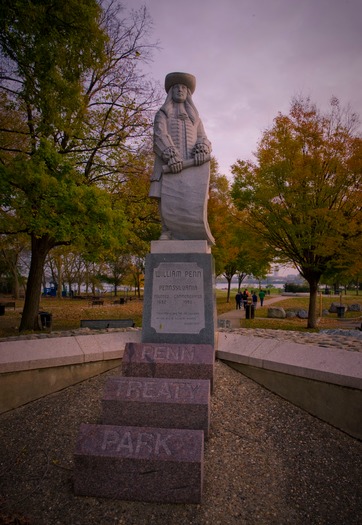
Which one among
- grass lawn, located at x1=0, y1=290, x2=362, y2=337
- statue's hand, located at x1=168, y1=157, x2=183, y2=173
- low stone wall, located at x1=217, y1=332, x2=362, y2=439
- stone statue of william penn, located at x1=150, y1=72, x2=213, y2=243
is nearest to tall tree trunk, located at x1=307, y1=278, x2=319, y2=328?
grass lawn, located at x1=0, y1=290, x2=362, y2=337

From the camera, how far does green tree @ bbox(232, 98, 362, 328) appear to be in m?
12.3

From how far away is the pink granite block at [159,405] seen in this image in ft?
11.6

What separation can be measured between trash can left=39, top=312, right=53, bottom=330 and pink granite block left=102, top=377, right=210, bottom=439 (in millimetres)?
10663

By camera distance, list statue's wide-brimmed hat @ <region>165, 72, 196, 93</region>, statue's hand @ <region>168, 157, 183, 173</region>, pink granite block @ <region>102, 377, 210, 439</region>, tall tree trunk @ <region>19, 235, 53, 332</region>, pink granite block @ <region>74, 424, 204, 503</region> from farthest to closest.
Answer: tall tree trunk @ <region>19, 235, 53, 332</region>
statue's wide-brimmed hat @ <region>165, 72, 196, 93</region>
statue's hand @ <region>168, 157, 183, 173</region>
pink granite block @ <region>102, 377, 210, 439</region>
pink granite block @ <region>74, 424, 204, 503</region>

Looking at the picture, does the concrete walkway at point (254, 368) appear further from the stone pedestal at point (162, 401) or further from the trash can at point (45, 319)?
the trash can at point (45, 319)

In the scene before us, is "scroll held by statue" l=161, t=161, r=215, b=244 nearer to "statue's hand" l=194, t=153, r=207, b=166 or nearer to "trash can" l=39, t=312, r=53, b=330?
"statue's hand" l=194, t=153, r=207, b=166

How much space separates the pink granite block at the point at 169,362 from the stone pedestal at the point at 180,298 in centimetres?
60

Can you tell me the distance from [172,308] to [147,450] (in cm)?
237

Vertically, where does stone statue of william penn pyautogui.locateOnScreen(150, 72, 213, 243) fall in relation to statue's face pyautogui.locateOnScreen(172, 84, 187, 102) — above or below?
below

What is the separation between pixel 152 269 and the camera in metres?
5.30

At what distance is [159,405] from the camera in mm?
3547

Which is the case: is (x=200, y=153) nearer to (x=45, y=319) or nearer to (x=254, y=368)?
(x=254, y=368)

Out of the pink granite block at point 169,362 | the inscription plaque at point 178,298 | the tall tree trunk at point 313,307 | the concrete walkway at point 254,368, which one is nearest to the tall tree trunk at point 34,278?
the concrete walkway at point 254,368

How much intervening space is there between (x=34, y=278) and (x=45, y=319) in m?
2.06
